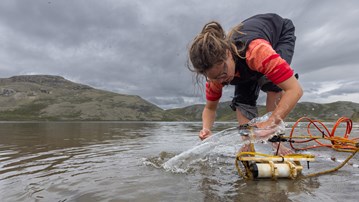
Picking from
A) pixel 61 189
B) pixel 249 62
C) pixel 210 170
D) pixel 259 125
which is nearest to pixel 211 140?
pixel 210 170

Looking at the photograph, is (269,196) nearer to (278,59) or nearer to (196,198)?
(196,198)

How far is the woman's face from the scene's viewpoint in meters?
3.81

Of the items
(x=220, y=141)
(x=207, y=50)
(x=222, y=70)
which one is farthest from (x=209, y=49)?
(x=220, y=141)

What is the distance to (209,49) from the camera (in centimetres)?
365

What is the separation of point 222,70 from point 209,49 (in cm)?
42

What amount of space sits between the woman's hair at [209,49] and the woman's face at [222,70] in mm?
60

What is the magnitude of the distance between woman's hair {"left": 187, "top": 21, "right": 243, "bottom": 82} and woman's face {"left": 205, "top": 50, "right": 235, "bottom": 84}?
6 cm

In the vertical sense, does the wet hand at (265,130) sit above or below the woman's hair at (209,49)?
below

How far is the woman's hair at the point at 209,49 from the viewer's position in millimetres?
3650

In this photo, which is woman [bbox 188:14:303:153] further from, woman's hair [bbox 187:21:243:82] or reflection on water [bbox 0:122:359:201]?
reflection on water [bbox 0:122:359:201]

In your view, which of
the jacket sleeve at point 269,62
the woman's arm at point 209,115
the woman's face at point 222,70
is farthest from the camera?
the woman's arm at point 209,115

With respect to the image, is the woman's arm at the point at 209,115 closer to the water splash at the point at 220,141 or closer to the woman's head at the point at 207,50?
the water splash at the point at 220,141

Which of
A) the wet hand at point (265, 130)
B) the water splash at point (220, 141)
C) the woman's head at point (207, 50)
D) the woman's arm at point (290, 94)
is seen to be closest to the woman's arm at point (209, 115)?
the water splash at point (220, 141)

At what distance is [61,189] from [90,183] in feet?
1.43
